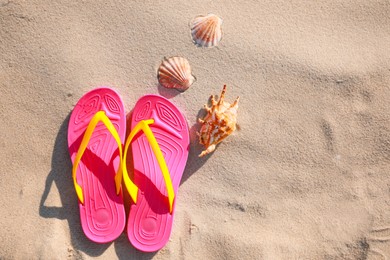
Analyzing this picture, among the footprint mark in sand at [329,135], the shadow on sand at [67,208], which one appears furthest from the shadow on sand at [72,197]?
the footprint mark in sand at [329,135]

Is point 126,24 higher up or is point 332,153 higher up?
point 126,24

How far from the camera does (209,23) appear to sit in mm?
2393

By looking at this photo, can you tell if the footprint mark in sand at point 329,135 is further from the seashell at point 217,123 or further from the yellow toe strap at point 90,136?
the yellow toe strap at point 90,136

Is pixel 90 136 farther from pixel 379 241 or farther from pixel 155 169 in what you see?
pixel 379 241

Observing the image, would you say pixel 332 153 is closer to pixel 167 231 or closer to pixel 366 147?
pixel 366 147

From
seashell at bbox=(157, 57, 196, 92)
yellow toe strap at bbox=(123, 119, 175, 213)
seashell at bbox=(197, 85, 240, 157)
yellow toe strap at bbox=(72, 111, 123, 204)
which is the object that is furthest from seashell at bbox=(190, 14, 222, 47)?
yellow toe strap at bbox=(72, 111, 123, 204)

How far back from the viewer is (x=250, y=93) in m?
2.45

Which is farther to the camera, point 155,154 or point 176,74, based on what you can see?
point 176,74

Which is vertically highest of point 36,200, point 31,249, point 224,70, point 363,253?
point 224,70

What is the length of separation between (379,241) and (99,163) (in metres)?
1.54

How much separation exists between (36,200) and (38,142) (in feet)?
1.01

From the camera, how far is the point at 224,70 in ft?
8.03

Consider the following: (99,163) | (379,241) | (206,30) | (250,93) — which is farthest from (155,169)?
(379,241)

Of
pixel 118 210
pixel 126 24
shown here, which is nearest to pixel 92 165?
pixel 118 210
